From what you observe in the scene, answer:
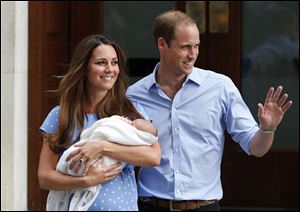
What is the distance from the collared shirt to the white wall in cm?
235

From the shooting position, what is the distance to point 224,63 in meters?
6.81

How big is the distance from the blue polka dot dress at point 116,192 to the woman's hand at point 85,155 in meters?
0.11

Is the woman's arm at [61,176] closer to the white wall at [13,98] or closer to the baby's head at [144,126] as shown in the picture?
the baby's head at [144,126]

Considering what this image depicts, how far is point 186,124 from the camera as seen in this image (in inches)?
155

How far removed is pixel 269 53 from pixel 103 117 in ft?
12.1

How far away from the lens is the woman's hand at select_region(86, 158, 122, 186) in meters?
3.37

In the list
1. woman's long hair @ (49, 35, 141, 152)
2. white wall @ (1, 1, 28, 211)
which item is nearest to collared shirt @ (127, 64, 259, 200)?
woman's long hair @ (49, 35, 141, 152)

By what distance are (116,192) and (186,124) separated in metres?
0.64

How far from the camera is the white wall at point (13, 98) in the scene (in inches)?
241

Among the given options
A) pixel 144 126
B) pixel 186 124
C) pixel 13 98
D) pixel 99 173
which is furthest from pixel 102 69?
pixel 13 98


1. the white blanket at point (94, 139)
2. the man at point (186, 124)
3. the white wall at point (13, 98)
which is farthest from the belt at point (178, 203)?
the white wall at point (13, 98)

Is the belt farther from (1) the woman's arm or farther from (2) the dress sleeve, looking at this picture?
(2) the dress sleeve

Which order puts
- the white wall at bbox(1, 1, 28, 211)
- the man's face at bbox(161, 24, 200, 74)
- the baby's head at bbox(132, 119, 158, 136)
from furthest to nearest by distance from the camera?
the white wall at bbox(1, 1, 28, 211)
the man's face at bbox(161, 24, 200, 74)
the baby's head at bbox(132, 119, 158, 136)

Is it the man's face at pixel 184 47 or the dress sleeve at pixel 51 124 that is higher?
the man's face at pixel 184 47
